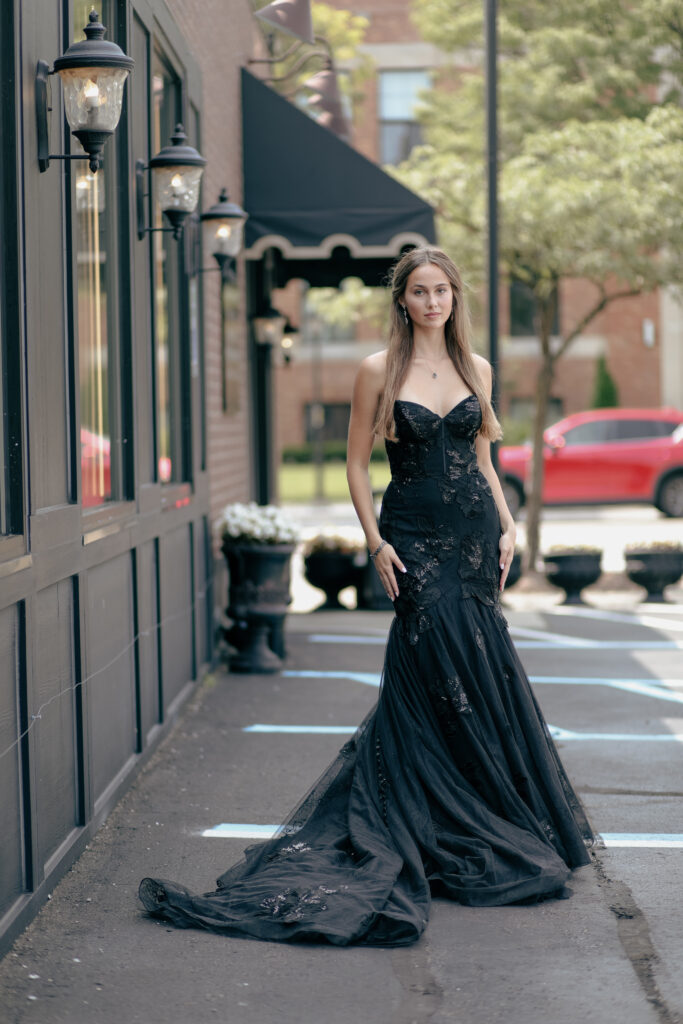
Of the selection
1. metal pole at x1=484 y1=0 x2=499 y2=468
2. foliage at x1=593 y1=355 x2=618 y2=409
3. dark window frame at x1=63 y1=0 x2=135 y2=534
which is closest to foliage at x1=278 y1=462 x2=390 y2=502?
foliage at x1=593 y1=355 x2=618 y2=409

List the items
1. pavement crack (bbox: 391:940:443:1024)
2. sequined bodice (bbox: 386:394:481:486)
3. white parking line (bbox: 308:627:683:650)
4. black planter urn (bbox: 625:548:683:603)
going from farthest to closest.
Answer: black planter urn (bbox: 625:548:683:603)
white parking line (bbox: 308:627:683:650)
sequined bodice (bbox: 386:394:481:486)
pavement crack (bbox: 391:940:443:1024)

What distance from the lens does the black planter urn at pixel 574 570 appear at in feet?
38.5

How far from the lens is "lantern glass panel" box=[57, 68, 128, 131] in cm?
423

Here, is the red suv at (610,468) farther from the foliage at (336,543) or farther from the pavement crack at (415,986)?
the pavement crack at (415,986)

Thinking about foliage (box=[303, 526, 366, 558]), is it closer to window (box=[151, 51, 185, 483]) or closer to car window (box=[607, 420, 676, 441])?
window (box=[151, 51, 185, 483])

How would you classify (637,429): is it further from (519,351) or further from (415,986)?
(415,986)

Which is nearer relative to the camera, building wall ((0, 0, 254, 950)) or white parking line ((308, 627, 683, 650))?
building wall ((0, 0, 254, 950))

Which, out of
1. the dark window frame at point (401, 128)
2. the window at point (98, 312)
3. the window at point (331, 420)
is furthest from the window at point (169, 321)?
the window at point (331, 420)

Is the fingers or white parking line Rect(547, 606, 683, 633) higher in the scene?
the fingers

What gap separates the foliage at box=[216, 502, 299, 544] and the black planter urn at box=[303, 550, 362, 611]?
2.70 meters

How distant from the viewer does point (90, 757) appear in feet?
15.8

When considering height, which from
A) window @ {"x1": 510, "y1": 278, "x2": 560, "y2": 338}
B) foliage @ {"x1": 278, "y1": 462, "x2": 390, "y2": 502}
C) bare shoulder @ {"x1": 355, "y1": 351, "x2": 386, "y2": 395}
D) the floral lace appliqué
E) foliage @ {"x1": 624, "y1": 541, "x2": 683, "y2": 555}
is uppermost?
window @ {"x1": 510, "y1": 278, "x2": 560, "y2": 338}

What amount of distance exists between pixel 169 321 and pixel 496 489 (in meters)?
3.29

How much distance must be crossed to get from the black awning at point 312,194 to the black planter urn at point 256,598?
259 cm
